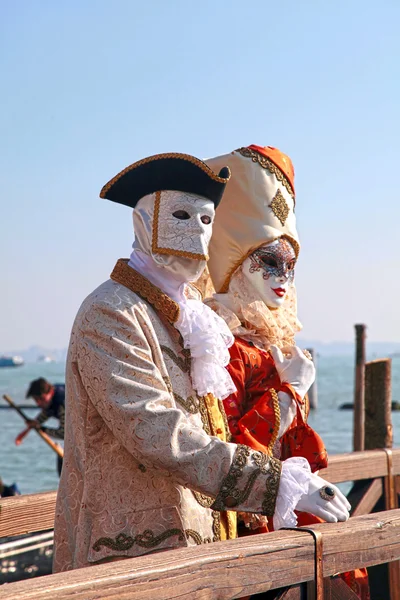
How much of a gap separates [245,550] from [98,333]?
0.69 metres

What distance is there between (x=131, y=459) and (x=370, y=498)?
2.32 meters

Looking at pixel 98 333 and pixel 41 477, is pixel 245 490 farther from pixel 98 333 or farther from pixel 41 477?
pixel 41 477

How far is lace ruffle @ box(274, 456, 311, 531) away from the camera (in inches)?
105

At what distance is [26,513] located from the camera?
3.63m

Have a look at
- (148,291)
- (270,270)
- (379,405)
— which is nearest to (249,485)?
(148,291)

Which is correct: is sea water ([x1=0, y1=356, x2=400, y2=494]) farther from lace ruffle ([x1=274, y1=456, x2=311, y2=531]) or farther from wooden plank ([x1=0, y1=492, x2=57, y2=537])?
lace ruffle ([x1=274, y1=456, x2=311, y2=531])

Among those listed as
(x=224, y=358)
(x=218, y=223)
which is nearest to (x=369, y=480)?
(x=218, y=223)

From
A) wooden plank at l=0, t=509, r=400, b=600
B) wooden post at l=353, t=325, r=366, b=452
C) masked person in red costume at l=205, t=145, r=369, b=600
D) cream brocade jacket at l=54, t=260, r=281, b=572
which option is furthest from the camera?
wooden post at l=353, t=325, r=366, b=452

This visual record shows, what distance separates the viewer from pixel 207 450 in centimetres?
262

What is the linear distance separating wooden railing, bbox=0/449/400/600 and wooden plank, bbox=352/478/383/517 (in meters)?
1.67

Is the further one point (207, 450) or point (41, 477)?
point (41, 477)

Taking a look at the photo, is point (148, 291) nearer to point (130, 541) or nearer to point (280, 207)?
point (130, 541)

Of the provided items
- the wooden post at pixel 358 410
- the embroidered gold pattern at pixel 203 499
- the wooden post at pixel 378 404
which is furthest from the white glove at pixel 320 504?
the wooden post at pixel 358 410

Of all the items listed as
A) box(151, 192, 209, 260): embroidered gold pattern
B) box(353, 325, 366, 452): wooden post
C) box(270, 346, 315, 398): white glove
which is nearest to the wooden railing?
box(270, 346, 315, 398): white glove
